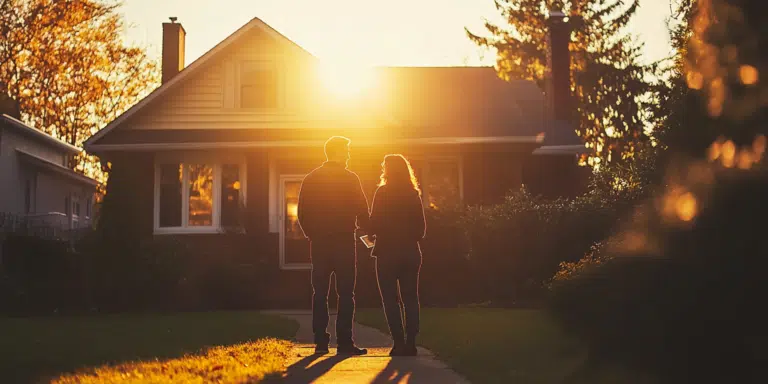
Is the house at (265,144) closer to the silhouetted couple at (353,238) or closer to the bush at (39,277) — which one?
the bush at (39,277)

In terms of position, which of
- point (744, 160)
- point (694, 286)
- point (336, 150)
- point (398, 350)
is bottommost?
point (398, 350)

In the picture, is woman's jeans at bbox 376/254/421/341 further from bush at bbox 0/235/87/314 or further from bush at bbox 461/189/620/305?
bush at bbox 0/235/87/314

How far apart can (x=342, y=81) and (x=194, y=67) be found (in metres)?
3.89

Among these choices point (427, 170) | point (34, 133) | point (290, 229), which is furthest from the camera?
point (34, 133)

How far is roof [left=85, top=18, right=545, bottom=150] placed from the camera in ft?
82.3

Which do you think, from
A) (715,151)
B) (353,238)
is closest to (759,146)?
(715,151)

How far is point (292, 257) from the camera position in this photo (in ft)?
83.4

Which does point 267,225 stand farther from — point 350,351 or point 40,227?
point 350,351

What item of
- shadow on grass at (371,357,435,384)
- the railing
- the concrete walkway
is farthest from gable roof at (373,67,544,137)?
shadow on grass at (371,357,435,384)

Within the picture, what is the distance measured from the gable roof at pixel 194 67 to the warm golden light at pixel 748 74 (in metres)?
20.0

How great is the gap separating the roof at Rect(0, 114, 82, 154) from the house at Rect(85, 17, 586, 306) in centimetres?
528

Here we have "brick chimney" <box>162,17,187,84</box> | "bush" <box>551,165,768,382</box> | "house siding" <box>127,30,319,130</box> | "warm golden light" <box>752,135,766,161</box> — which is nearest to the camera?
"bush" <box>551,165,768,382</box>

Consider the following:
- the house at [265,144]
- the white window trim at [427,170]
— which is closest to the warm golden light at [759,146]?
the house at [265,144]

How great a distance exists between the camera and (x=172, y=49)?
95.2ft
